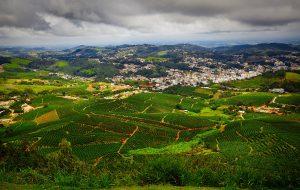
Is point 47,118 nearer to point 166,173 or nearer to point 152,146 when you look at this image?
point 152,146

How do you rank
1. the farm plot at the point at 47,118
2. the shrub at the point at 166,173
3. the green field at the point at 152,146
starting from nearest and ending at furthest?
the shrub at the point at 166,173 → the green field at the point at 152,146 → the farm plot at the point at 47,118

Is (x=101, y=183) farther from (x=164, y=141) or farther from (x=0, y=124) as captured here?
(x=0, y=124)

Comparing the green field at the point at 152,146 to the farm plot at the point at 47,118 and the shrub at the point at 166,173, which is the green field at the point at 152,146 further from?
the farm plot at the point at 47,118

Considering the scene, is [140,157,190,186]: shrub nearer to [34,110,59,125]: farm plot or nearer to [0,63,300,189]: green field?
[0,63,300,189]: green field

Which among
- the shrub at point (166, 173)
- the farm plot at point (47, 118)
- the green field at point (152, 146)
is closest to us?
the shrub at point (166, 173)

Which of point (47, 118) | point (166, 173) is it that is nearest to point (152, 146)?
point (166, 173)

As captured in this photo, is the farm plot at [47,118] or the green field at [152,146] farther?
the farm plot at [47,118]

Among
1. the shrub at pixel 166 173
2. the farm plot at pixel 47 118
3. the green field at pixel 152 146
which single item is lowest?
the farm plot at pixel 47 118

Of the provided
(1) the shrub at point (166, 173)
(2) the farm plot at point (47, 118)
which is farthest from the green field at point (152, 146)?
(2) the farm plot at point (47, 118)

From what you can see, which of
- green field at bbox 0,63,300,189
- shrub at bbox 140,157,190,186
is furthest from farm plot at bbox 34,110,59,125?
shrub at bbox 140,157,190,186

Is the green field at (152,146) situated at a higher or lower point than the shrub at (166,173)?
lower

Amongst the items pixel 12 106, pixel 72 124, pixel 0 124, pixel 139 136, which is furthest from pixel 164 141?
pixel 12 106
